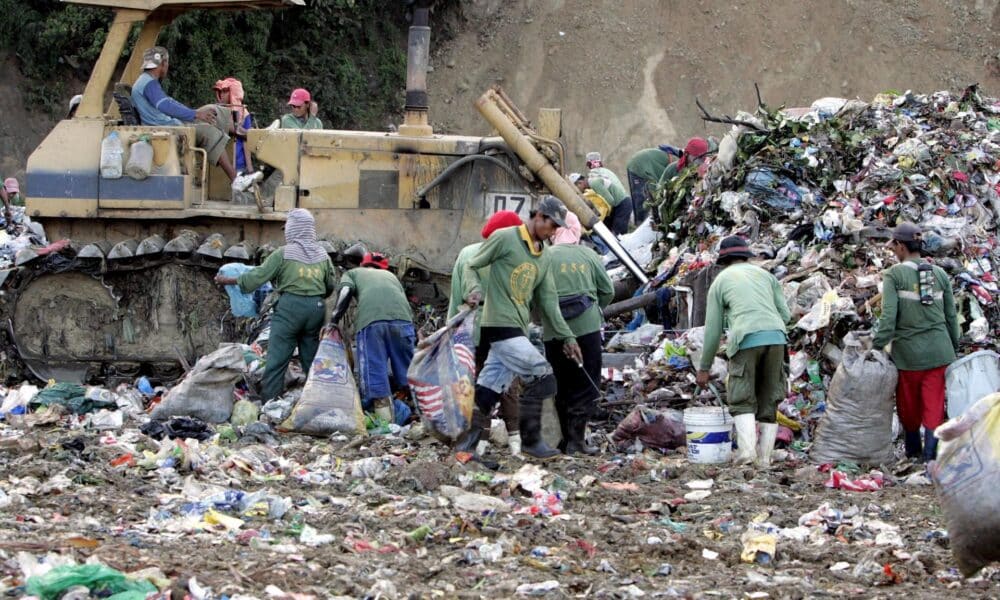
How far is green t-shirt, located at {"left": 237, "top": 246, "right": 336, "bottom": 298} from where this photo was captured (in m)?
10.5

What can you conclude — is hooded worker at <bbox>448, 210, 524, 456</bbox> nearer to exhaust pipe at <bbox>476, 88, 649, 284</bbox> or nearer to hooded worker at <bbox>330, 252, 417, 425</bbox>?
hooded worker at <bbox>330, 252, 417, 425</bbox>

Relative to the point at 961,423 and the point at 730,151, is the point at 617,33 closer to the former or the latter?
the point at 730,151

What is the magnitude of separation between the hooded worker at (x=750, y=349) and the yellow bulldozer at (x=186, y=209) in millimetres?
3401

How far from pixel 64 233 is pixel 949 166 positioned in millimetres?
7473

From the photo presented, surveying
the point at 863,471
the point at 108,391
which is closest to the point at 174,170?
the point at 108,391

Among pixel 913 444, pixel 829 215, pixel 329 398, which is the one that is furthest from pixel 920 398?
pixel 329 398

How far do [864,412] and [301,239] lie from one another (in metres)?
4.18

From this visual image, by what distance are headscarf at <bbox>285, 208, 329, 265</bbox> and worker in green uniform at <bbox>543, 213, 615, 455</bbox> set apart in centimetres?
200

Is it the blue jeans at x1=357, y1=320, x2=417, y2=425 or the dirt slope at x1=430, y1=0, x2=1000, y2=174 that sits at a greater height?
the dirt slope at x1=430, y1=0, x2=1000, y2=174

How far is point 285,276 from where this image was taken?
1062 centimetres

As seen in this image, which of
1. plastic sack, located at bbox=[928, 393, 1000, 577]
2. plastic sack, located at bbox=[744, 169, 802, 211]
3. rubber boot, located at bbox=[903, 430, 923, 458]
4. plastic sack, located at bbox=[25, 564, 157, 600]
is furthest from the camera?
plastic sack, located at bbox=[744, 169, 802, 211]

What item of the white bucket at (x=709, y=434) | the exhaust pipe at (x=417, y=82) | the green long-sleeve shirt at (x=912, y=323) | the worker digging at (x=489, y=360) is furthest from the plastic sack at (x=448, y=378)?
the exhaust pipe at (x=417, y=82)

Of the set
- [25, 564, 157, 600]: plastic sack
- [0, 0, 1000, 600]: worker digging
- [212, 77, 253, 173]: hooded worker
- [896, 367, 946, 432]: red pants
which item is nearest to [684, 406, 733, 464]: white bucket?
[0, 0, 1000, 600]: worker digging

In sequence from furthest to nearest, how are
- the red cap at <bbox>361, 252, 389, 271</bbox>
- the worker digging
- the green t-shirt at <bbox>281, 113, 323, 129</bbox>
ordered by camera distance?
1. the green t-shirt at <bbox>281, 113, 323, 129</bbox>
2. the red cap at <bbox>361, 252, 389, 271</bbox>
3. the worker digging
